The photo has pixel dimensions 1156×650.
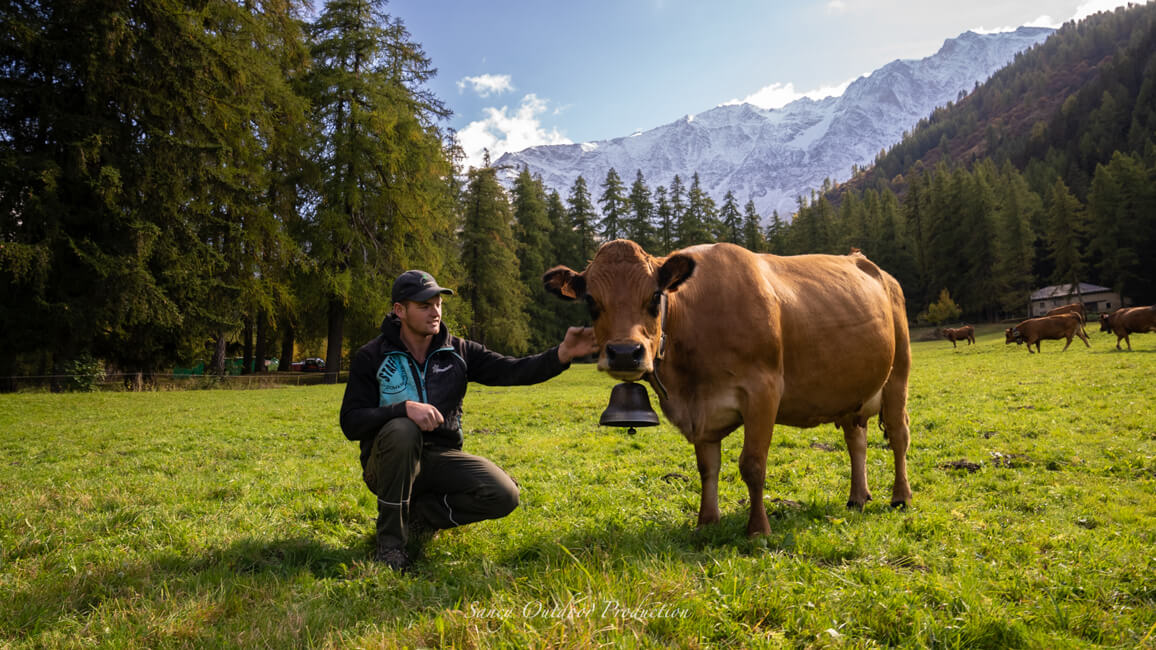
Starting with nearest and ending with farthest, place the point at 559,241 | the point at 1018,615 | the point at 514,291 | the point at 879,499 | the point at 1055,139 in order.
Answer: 1. the point at 1018,615
2. the point at 879,499
3. the point at 514,291
4. the point at 559,241
5. the point at 1055,139

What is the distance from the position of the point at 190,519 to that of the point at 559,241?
184 ft

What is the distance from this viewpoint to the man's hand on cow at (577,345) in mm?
4246

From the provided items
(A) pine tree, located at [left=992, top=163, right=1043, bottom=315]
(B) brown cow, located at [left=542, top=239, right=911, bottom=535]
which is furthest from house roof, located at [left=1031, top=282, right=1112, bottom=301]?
(B) brown cow, located at [left=542, top=239, right=911, bottom=535]

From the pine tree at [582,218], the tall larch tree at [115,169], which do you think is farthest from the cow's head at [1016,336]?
the pine tree at [582,218]

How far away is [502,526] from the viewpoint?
15.2 ft

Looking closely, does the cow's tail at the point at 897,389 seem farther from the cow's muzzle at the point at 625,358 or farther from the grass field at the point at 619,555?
the cow's muzzle at the point at 625,358

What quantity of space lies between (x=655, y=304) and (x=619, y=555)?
5.53ft

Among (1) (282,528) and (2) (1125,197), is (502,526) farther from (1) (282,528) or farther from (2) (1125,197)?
(2) (1125,197)

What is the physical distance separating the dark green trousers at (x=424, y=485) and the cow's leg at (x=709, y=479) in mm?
1484

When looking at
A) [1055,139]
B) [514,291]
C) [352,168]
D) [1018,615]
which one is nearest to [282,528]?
[1018,615]

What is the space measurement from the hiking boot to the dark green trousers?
4cm

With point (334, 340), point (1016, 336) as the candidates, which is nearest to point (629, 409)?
point (334, 340)

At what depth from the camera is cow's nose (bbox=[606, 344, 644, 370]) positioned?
3.49 m

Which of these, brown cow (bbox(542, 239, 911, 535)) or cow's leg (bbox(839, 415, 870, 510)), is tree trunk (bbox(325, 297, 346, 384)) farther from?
Result: cow's leg (bbox(839, 415, 870, 510))
